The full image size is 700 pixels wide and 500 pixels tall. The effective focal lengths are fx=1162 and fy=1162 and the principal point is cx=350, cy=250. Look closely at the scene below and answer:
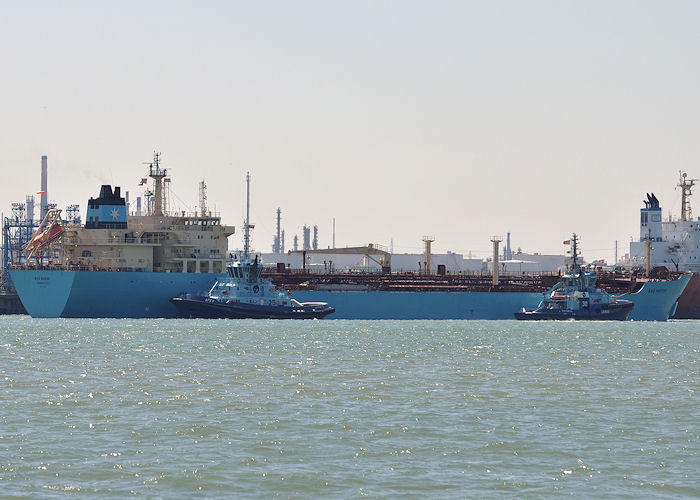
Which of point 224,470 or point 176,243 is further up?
point 176,243

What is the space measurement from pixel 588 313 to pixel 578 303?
0.95 m

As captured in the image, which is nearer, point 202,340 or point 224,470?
point 224,470

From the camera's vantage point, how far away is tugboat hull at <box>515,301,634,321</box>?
78188 millimetres

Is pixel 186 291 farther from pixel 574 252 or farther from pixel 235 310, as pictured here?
pixel 574 252

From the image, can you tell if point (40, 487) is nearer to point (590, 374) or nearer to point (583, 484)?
point (583, 484)

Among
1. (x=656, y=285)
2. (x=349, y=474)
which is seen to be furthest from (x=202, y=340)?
(x=656, y=285)

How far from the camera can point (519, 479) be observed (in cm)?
2259

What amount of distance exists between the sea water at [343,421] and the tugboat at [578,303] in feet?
75.8

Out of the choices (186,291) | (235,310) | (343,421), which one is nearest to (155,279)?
(186,291)

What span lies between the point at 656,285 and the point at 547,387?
161 feet

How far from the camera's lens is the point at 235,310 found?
7312cm

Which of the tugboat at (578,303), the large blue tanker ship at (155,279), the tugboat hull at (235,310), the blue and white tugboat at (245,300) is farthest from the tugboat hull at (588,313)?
the tugboat hull at (235,310)

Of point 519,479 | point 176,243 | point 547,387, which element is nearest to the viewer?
point 519,479

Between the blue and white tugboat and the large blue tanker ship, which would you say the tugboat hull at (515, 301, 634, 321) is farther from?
the blue and white tugboat
